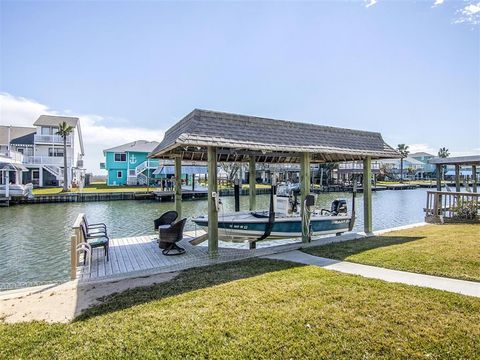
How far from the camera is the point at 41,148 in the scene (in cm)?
3716

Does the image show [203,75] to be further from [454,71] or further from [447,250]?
[447,250]

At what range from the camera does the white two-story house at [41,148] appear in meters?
35.7

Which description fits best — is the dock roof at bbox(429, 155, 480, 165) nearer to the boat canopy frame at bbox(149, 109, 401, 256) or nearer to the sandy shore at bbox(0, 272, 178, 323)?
the boat canopy frame at bbox(149, 109, 401, 256)

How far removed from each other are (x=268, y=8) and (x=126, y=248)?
362 inches

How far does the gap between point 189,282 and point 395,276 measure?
3.88 metres

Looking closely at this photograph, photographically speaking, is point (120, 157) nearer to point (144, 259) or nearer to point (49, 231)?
point (49, 231)

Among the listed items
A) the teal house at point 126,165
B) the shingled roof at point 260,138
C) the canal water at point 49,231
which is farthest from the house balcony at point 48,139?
the shingled roof at point 260,138

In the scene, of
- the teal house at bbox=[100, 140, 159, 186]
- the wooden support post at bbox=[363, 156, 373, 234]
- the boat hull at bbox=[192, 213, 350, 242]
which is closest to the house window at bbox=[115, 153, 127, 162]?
the teal house at bbox=[100, 140, 159, 186]

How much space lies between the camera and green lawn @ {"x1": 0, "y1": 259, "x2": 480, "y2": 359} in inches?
126

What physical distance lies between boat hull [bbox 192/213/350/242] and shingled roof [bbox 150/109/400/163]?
200 centimetres

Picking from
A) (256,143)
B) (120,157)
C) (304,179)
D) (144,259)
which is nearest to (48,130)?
(120,157)

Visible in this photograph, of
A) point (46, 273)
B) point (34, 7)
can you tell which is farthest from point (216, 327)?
point (34, 7)

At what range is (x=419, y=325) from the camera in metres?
3.61

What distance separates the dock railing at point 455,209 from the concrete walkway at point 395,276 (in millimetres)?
8875
